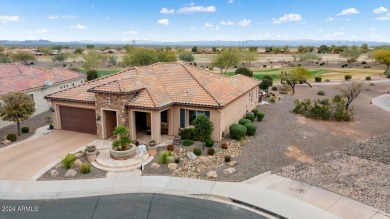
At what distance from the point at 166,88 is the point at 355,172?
15.1 m

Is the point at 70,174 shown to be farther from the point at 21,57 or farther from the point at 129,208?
the point at 21,57

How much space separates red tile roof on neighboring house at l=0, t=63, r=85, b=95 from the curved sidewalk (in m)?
16.0

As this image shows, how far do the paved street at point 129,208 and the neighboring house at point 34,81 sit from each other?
639 inches

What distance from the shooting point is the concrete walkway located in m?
37.7

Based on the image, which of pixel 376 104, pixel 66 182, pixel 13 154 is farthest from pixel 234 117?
pixel 376 104

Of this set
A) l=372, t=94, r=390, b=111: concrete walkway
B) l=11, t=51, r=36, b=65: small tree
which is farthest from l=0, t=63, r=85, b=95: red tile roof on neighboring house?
l=11, t=51, r=36, b=65: small tree

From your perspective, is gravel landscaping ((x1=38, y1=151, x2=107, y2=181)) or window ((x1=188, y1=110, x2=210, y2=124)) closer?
gravel landscaping ((x1=38, y1=151, x2=107, y2=181))

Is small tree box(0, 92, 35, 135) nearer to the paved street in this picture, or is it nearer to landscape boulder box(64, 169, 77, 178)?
landscape boulder box(64, 169, 77, 178)

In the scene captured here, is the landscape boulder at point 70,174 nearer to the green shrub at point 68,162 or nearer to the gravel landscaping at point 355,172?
the green shrub at point 68,162

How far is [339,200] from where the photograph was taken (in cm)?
1477

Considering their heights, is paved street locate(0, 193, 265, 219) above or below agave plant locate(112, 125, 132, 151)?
below

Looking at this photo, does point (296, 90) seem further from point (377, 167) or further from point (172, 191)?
point (172, 191)

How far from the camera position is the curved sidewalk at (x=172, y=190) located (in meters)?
14.2

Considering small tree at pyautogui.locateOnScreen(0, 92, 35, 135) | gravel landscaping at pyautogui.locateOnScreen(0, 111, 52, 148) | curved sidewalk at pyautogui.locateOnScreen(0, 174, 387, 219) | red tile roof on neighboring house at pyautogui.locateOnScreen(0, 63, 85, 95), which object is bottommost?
curved sidewalk at pyautogui.locateOnScreen(0, 174, 387, 219)
